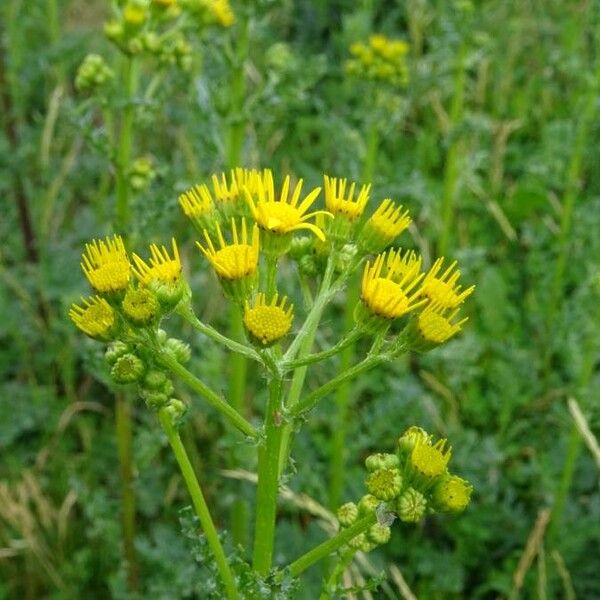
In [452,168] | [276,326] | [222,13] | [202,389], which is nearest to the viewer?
[276,326]

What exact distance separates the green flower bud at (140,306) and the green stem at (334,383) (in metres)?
0.29

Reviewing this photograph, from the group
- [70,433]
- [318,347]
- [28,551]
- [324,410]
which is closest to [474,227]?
[318,347]

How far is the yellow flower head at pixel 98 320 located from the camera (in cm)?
153

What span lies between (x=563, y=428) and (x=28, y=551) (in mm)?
2005

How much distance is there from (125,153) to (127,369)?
1.31m

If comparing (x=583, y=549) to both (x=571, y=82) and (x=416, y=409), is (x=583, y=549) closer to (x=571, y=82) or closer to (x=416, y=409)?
(x=416, y=409)

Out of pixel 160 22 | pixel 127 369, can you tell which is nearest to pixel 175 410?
pixel 127 369

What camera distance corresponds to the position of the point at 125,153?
276cm

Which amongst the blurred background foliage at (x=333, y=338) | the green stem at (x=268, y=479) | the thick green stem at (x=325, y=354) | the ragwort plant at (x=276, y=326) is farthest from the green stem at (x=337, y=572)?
the blurred background foliage at (x=333, y=338)

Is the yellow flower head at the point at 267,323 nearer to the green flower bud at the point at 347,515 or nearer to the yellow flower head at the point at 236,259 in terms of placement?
the yellow flower head at the point at 236,259

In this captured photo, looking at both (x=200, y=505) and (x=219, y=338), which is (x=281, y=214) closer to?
(x=219, y=338)

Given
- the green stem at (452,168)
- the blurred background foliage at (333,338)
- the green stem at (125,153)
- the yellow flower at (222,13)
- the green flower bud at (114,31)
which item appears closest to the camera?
the green flower bud at (114,31)

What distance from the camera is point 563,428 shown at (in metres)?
3.60

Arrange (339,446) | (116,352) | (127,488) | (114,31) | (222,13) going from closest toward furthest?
(116,352), (114,31), (222,13), (127,488), (339,446)
